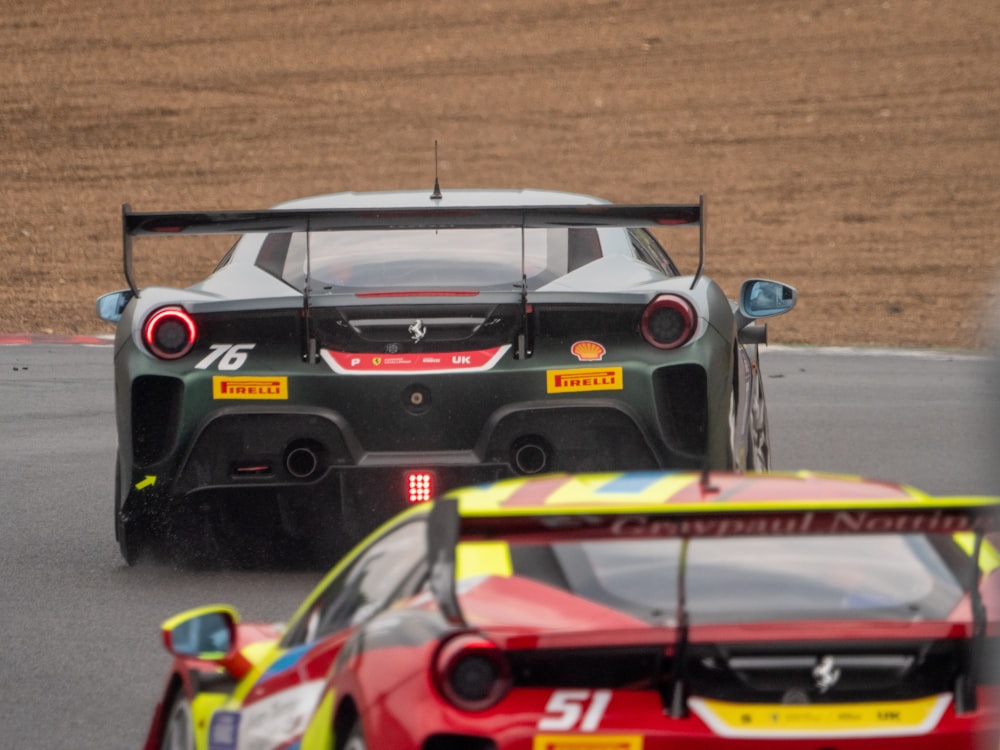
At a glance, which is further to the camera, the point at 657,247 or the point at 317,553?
the point at 657,247

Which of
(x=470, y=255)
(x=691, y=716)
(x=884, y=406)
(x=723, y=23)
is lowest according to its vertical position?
(x=884, y=406)

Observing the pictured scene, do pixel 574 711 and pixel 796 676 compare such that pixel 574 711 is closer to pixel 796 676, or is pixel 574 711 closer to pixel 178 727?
pixel 796 676

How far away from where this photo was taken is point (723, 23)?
41250mm

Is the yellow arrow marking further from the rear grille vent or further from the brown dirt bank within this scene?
the brown dirt bank

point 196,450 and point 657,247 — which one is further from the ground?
point 657,247

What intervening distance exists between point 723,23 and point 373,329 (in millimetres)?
35008

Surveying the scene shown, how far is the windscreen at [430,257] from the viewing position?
24.0ft

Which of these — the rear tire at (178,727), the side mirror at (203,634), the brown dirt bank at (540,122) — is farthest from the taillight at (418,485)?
the brown dirt bank at (540,122)

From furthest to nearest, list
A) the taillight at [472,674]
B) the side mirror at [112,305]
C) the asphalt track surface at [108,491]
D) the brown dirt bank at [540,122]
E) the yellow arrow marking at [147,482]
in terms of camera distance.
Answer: the brown dirt bank at [540,122], the side mirror at [112,305], the yellow arrow marking at [147,482], the asphalt track surface at [108,491], the taillight at [472,674]

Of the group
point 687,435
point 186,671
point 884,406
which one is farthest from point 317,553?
point 884,406

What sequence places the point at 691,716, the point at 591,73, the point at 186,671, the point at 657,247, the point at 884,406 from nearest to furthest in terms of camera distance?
the point at 691,716 → the point at 186,671 → the point at 657,247 → the point at 884,406 → the point at 591,73

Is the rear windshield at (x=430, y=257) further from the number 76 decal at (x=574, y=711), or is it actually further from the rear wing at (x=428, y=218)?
the number 76 decal at (x=574, y=711)

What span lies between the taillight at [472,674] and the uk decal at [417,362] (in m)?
4.04

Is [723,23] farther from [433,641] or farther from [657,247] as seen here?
[433,641]
